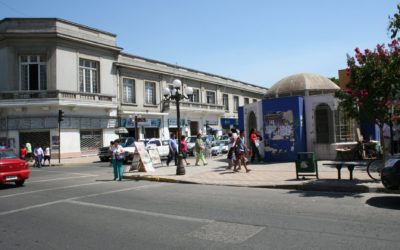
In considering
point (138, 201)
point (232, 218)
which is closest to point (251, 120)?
point (138, 201)

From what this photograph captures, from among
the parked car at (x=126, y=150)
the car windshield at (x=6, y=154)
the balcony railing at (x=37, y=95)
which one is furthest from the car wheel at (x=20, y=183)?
the balcony railing at (x=37, y=95)

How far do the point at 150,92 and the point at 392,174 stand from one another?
33095mm

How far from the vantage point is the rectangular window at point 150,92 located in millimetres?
39338

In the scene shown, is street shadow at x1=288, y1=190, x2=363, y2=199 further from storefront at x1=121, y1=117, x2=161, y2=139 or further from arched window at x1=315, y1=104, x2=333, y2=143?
storefront at x1=121, y1=117, x2=161, y2=139

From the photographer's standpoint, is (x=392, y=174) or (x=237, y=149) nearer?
(x=392, y=174)

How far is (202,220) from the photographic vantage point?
758 centimetres

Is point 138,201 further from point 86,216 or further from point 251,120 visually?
point 251,120

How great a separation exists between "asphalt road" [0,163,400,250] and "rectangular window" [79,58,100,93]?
22.2 meters

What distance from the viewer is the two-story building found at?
2997 cm

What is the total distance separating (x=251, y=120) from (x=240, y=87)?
35.3 meters

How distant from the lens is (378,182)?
11.0 metres

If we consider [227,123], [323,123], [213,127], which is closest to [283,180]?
[323,123]

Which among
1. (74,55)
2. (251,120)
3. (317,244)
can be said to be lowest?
(317,244)

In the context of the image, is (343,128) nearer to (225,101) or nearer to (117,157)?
(117,157)
